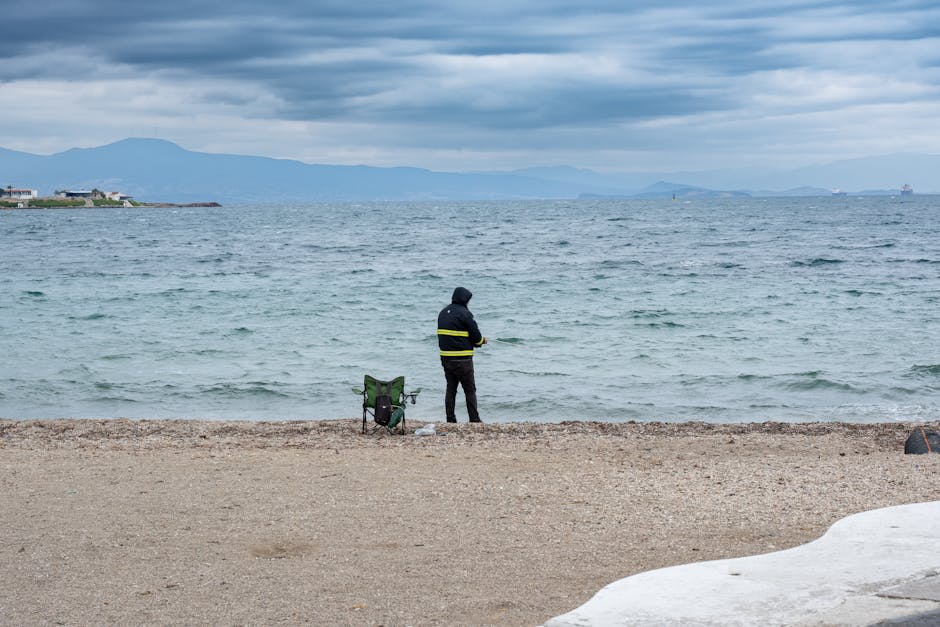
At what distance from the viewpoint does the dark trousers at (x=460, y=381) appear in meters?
12.8

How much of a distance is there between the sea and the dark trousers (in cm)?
165

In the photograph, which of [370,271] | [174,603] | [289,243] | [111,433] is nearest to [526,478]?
[174,603]

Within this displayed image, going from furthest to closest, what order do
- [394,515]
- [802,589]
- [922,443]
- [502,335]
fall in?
1. [502,335]
2. [922,443]
3. [394,515]
4. [802,589]

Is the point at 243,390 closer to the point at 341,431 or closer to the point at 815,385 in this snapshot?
the point at 341,431

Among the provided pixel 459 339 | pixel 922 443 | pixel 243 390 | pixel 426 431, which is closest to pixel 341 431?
pixel 426 431

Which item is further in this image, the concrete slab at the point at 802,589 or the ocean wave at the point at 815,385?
the ocean wave at the point at 815,385

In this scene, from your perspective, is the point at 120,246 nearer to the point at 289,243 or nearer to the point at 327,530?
the point at 289,243

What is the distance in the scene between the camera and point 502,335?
890 inches

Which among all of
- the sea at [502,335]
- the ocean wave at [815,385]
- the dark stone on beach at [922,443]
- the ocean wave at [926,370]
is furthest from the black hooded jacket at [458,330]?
the ocean wave at [926,370]

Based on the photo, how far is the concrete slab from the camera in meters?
4.78

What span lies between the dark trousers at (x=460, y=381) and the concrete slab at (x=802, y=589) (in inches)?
272

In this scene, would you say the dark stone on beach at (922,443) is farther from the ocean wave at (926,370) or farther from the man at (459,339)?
the ocean wave at (926,370)

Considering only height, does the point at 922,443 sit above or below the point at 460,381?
below

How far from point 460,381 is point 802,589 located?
797 cm
